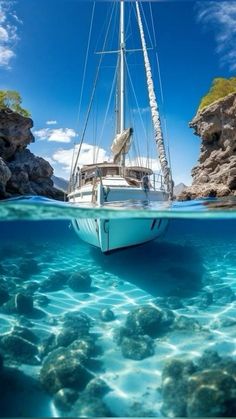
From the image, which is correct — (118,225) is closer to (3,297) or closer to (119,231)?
(119,231)

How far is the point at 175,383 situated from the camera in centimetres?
533

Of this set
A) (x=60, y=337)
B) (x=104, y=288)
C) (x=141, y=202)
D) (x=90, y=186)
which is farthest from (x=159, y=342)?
(x=90, y=186)

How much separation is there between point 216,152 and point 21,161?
29.0 meters

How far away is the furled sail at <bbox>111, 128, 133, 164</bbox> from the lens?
45.1ft

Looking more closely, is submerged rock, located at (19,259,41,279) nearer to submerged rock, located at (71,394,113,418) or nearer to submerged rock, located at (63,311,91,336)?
submerged rock, located at (63,311,91,336)

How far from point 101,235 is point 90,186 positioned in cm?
244

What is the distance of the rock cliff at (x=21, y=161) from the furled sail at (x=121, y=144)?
1019 inches

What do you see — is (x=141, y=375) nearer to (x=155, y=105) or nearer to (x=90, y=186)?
(x=90, y=186)

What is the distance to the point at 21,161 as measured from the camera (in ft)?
138

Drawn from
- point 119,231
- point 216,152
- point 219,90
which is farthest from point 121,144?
point 219,90

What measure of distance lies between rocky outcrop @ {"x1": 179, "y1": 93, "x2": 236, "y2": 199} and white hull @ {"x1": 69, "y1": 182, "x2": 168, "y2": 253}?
21.7 m

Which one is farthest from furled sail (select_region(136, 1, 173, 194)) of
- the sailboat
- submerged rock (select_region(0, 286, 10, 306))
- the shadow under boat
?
submerged rock (select_region(0, 286, 10, 306))

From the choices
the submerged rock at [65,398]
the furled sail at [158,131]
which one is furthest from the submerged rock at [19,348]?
the furled sail at [158,131]

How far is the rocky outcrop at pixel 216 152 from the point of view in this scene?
34569mm
